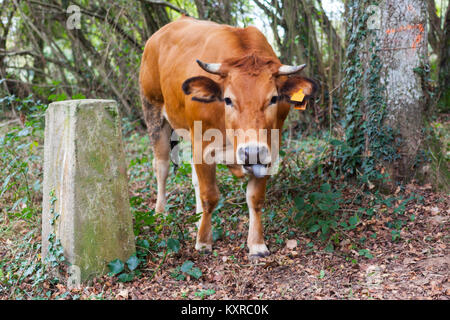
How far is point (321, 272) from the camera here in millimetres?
3752

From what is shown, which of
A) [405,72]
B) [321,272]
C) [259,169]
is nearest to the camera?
[259,169]

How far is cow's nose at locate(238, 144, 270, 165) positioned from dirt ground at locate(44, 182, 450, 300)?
94 centimetres

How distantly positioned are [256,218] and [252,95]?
3.96 ft

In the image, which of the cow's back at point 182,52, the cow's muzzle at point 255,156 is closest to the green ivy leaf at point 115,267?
the cow's muzzle at point 255,156

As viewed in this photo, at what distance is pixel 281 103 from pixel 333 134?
1796 millimetres

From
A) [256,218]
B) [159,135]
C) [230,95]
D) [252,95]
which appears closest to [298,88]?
[252,95]

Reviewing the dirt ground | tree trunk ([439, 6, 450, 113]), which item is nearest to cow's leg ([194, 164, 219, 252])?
the dirt ground

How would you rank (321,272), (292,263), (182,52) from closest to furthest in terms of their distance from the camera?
1. (321,272)
2. (292,263)
3. (182,52)

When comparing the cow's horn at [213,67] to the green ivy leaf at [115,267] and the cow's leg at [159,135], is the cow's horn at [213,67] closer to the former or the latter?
the green ivy leaf at [115,267]

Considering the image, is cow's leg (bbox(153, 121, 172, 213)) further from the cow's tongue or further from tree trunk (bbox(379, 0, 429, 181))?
tree trunk (bbox(379, 0, 429, 181))

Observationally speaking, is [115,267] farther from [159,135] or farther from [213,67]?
[159,135]

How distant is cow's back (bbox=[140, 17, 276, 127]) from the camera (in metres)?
4.18
